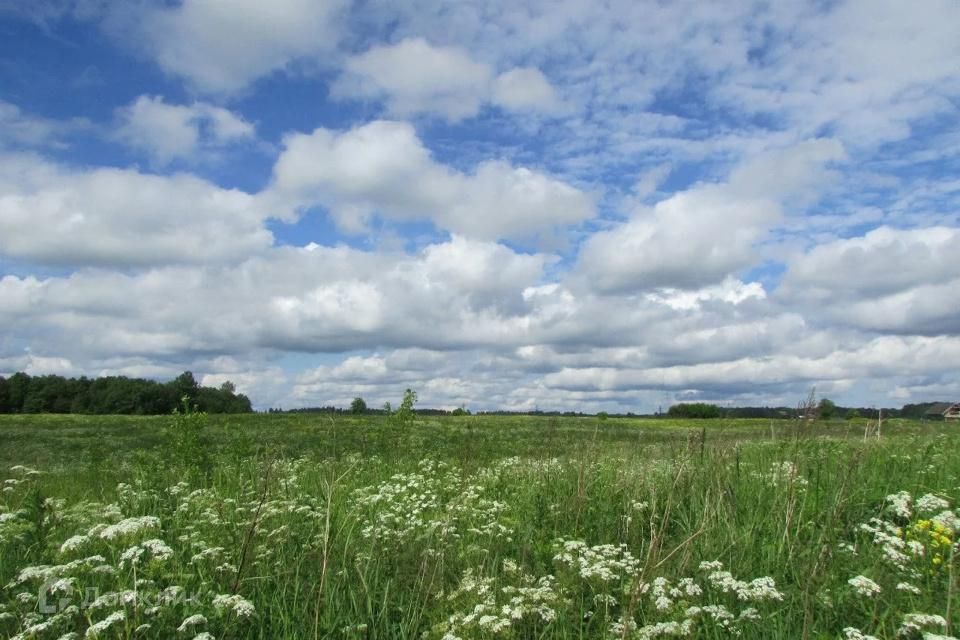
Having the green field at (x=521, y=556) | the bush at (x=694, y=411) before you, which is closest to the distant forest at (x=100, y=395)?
the bush at (x=694, y=411)

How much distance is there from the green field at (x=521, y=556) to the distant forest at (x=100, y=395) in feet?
287

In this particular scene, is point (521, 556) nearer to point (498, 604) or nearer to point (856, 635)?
point (498, 604)

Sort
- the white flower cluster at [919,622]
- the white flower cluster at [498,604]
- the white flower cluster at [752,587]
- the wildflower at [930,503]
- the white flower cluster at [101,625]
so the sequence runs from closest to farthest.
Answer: the white flower cluster at [101,625]
the white flower cluster at [919,622]
the white flower cluster at [498,604]
the white flower cluster at [752,587]
the wildflower at [930,503]

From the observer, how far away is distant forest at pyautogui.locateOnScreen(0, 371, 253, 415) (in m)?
96.5

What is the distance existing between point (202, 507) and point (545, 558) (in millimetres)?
3697

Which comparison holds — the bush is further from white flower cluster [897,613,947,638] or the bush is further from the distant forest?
white flower cluster [897,613,947,638]

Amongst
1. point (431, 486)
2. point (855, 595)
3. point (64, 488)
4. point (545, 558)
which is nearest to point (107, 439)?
point (64, 488)

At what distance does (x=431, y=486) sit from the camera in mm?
9172

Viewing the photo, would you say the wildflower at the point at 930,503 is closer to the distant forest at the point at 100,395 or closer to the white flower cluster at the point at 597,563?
the white flower cluster at the point at 597,563

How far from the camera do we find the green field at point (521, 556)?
4016 millimetres

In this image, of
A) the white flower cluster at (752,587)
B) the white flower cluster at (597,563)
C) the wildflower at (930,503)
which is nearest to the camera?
the white flower cluster at (752,587)

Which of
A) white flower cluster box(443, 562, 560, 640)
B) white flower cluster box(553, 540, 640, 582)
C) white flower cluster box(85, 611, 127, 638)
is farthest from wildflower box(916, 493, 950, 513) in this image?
white flower cluster box(85, 611, 127, 638)

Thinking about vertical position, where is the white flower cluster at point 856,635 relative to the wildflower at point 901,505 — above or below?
below

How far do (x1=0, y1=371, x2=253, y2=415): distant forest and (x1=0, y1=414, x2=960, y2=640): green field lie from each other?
87614mm
